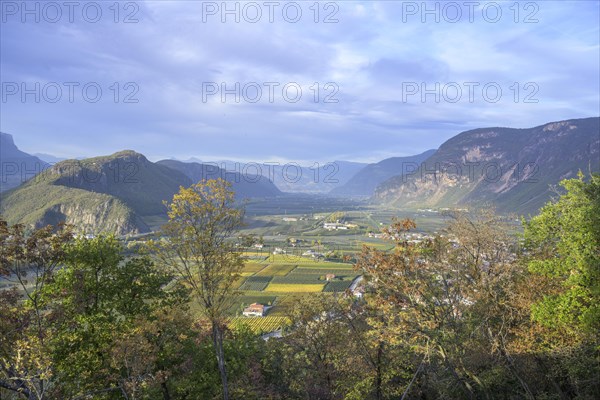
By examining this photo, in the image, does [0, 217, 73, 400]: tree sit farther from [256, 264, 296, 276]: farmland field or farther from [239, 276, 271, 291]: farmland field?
[256, 264, 296, 276]: farmland field

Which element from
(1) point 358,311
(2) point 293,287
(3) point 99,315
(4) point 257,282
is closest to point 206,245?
(3) point 99,315

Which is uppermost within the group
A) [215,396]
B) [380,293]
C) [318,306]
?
[380,293]

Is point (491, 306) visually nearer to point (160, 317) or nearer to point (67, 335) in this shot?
point (160, 317)

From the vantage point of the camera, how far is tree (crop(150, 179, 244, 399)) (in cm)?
1442

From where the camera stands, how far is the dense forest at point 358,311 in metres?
14.0

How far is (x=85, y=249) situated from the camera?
673 inches

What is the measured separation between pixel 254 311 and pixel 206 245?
5664 cm

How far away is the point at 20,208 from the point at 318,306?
206464 mm

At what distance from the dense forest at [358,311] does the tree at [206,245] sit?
0.15 ft

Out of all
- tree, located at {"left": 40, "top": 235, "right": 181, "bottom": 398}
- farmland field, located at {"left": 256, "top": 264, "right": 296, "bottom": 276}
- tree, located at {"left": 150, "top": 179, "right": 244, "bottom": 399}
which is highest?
tree, located at {"left": 150, "top": 179, "right": 244, "bottom": 399}

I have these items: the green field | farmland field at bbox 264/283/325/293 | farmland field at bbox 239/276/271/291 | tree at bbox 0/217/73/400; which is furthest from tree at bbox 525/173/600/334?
farmland field at bbox 239/276/271/291

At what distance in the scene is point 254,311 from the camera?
68062 mm

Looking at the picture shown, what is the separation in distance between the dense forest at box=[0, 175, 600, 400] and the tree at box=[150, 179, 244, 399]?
0.15ft

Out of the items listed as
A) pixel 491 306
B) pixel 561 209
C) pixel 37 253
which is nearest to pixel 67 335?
pixel 37 253
